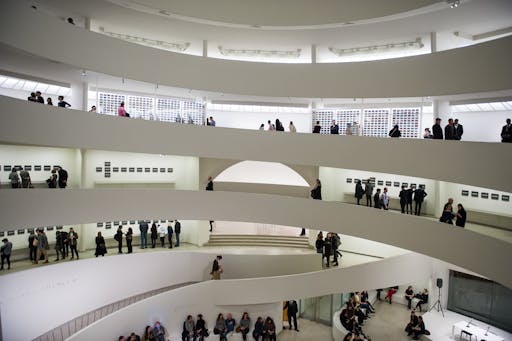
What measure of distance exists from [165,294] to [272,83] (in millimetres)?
10480

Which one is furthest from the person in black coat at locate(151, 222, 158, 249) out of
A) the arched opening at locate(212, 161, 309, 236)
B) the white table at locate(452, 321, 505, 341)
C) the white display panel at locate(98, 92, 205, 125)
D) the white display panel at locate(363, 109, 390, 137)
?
the white table at locate(452, 321, 505, 341)

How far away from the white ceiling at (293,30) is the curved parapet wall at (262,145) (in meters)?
5.03

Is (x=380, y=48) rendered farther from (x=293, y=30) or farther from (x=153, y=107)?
(x=153, y=107)

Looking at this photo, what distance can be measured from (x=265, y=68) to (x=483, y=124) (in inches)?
425

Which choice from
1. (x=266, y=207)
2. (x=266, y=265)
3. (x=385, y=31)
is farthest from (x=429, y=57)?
(x=266, y=265)

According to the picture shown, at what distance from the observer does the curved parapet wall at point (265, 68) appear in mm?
11484

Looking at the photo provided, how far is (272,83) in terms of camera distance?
53.2ft

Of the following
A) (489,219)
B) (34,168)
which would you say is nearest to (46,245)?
(34,168)

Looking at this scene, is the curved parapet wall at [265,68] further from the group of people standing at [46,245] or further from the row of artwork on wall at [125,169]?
the group of people standing at [46,245]

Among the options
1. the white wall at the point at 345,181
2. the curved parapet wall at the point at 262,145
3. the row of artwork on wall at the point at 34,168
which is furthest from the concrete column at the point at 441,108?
the row of artwork on wall at the point at 34,168

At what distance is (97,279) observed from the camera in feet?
52.1

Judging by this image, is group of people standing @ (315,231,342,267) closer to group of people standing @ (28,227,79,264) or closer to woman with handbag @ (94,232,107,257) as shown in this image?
woman with handbag @ (94,232,107,257)

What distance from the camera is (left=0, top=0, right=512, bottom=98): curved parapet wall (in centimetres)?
1148

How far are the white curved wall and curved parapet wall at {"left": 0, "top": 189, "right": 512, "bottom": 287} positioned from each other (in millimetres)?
2562
